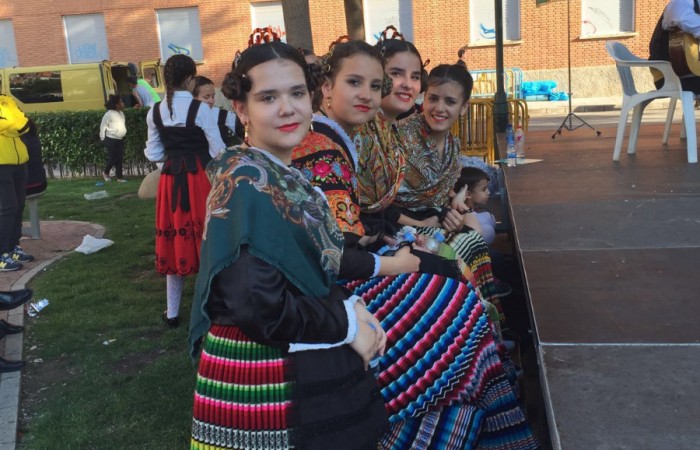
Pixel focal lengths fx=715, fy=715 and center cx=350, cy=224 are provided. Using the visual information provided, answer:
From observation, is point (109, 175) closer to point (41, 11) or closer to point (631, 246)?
point (631, 246)

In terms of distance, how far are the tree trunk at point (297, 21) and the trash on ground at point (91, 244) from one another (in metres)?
3.27

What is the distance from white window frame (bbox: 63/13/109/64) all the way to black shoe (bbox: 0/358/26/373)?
2555cm

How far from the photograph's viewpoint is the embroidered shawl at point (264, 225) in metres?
1.91

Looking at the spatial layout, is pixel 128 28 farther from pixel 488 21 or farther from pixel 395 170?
pixel 395 170

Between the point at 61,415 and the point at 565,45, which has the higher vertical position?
the point at 565,45

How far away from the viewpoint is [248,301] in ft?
6.28

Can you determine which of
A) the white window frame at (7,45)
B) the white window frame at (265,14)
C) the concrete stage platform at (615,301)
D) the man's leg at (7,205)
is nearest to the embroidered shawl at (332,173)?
the concrete stage platform at (615,301)

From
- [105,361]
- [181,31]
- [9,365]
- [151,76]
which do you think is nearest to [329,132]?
[105,361]

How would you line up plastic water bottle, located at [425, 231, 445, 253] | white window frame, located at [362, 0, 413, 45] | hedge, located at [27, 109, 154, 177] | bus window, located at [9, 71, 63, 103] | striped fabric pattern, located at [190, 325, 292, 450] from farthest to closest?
white window frame, located at [362, 0, 413, 45] → bus window, located at [9, 71, 63, 103] → hedge, located at [27, 109, 154, 177] → plastic water bottle, located at [425, 231, 445, 253] → striped fabric pattern, located at [190, 325, 292, 450]

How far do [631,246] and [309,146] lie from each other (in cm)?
212

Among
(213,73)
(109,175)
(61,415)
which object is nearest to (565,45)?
(213,73)

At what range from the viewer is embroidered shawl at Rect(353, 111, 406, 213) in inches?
133

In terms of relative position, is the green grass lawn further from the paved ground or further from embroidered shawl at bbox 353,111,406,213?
embroidered shawl at bbox 353,111,406,213

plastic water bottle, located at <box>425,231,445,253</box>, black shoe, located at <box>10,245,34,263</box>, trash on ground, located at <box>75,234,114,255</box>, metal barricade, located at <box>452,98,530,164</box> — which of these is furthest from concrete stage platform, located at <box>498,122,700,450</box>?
black shoe, located at <box>10,245,34,263</box>
